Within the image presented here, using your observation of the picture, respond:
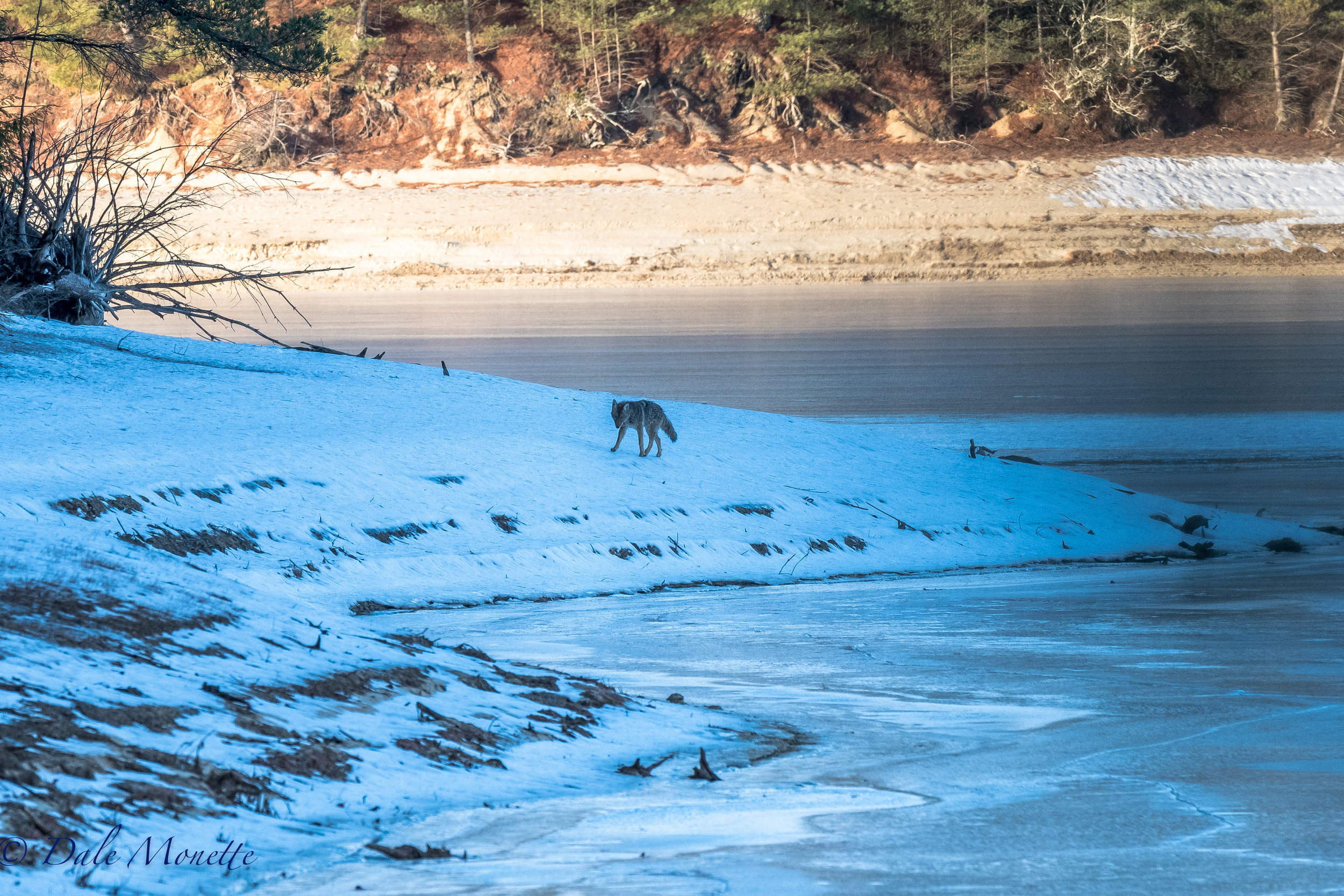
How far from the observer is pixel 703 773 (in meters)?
3.75

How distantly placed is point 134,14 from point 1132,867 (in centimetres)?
1056

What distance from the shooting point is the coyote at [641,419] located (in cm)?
879

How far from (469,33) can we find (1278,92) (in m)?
22.3

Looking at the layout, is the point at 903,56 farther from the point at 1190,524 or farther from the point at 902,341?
the point at 1190,524

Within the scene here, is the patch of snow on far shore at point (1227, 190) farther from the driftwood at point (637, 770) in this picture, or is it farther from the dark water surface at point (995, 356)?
the driftwood at point (637, 770)

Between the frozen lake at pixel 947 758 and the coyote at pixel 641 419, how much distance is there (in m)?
1.98

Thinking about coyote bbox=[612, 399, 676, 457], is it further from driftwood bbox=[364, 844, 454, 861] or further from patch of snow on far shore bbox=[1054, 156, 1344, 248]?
patch of snow on far shore bbox=[1054, 156, 1344, 248]

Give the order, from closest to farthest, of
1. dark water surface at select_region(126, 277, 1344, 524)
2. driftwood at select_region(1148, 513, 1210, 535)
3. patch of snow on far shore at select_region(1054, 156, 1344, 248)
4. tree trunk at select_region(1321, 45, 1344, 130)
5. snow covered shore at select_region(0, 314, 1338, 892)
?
snow covered shore at select_region(0, 314, 1338, 892) < driftwood at select_region(1148, 513, 1210, 535) < dark water surface at select_region(126, 277, 1344, 524) < patch of snow on far shore at select_region(1054, 156, 1344, 248) < tree trunk at select_region(1321, 45, 1344, 130)

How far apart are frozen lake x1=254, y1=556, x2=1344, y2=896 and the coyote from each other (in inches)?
77.9

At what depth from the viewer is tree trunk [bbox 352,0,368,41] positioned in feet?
147

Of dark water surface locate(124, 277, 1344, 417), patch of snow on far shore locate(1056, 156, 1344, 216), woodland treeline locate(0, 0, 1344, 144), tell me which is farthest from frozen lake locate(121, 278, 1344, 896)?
woodland treeline locate(0, 0, 1344, 144)

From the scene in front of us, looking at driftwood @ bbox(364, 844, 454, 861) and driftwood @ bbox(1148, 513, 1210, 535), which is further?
driftwood @ bbox(1148, 513, 1210, 535)

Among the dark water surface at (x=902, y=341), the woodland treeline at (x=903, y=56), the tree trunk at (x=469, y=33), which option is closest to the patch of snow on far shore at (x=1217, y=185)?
the woodland treeline at (x=903, y=56)

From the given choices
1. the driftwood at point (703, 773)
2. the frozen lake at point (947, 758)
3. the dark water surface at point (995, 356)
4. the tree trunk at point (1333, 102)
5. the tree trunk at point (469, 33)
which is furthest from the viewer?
the tree trunk at point (469, 33)
